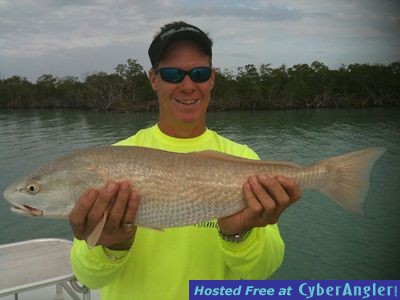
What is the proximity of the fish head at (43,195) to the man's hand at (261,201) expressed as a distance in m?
1.01

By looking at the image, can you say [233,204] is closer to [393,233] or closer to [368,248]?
[368,248]

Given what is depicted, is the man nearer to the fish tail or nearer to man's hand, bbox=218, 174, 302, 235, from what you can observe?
man's hand, bbox=218, 174, 302, 235

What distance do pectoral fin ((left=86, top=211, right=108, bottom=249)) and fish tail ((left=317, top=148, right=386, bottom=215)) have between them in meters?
1.43

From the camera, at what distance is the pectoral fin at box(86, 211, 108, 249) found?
2311mm

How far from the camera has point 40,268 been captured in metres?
4.33

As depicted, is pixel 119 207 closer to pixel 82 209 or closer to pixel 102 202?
pixel 102 202

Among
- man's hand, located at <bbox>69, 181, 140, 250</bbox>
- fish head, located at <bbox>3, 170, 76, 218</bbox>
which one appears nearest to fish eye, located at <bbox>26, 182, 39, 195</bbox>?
fish head, located at <bbox>3, 170, 76, 218</bbox>

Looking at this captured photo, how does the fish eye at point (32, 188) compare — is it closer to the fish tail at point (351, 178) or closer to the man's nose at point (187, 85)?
the man's nose at point (187, 85)

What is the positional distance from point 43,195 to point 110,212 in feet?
1.65

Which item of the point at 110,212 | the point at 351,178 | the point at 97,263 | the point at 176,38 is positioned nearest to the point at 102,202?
the point at 110,212

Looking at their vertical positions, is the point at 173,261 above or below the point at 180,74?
below

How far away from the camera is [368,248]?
36.7ft

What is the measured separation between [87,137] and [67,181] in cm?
3407

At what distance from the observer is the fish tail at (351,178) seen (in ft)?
8.81
